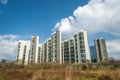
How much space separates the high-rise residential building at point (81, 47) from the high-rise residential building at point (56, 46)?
7012mm

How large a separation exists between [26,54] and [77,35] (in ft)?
118

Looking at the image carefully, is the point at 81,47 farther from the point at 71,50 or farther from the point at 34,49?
the point at 34,49

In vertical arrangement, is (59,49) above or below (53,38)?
below

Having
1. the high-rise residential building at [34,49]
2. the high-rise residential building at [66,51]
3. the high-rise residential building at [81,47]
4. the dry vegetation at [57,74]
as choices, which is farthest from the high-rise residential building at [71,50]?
the dry vegetation at [57,74]

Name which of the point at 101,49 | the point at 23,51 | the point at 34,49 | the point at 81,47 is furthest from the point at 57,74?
the point at 23,51

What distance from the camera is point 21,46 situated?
82688 mm

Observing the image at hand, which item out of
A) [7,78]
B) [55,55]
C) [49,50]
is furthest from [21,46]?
[7,78]

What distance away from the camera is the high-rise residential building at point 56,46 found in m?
59.7

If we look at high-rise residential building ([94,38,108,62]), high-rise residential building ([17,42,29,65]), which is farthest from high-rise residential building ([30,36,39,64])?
high-rise residential building ([94,38,108,62])

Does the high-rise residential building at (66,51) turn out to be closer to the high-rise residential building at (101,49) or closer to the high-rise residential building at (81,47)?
the high-rise residential building at (81,47)

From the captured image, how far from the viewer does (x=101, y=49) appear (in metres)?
68.0

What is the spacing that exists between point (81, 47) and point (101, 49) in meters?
14.5

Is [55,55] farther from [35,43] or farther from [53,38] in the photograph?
[35,43]

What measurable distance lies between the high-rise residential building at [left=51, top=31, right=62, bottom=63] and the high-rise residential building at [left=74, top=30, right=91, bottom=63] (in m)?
7.01
